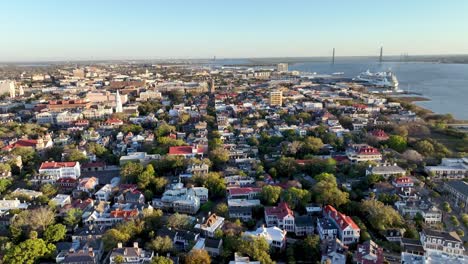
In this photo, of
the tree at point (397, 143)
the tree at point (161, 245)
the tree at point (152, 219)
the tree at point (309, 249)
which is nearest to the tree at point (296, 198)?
the tree at point (309, 249)

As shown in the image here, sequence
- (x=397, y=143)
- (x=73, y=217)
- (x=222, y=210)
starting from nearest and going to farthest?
(x=73, y=217), (x=222, y=210), (x=397, y=143)

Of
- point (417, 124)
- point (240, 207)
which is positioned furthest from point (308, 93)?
point (240, 207)

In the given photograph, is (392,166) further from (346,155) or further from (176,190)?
(176,190)

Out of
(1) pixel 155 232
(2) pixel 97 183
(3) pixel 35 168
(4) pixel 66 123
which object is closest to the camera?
(1) pixel 155 232

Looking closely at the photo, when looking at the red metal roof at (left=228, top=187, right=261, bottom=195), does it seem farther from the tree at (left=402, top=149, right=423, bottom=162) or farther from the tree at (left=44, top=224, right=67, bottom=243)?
the tree at (left=402, top=149, right=423, bottom=162)

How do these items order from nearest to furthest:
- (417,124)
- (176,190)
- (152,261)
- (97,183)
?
(152,261)
(176,190)
(97,183)
(417,124)

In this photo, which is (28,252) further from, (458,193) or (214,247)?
(458,193)

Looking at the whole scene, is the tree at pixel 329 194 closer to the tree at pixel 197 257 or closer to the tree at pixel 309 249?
the tree at pixel 309 249

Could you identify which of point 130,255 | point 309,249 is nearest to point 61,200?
point 130,255
